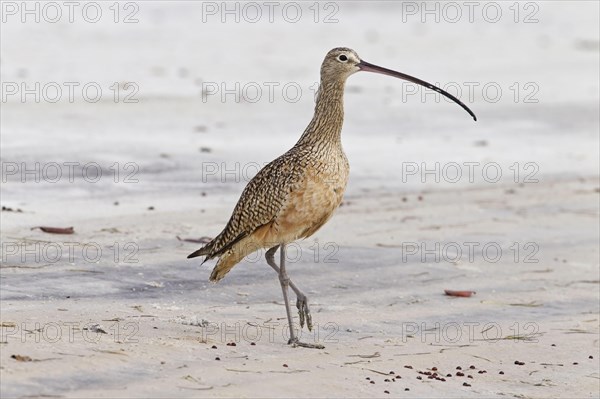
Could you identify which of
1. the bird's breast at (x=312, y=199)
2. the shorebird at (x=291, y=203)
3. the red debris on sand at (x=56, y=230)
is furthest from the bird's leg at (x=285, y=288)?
the red debris on sand at (x=56, y=230)

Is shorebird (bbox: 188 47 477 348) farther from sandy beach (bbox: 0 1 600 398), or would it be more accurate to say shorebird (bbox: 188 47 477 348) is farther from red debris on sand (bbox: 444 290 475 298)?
red debris on sand (bbox: 444 290 475 298)

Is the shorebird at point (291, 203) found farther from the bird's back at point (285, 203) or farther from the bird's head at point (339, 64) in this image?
the bird's head at point (339, 64)

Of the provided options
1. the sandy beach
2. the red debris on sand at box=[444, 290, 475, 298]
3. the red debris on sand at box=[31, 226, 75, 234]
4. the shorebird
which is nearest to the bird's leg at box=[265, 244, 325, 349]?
the shorebird

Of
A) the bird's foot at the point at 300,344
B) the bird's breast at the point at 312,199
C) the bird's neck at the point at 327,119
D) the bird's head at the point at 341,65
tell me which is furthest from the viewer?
the bird's head at the point at 341,65

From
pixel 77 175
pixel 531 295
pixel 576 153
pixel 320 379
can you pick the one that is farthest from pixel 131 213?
pixel 576 153

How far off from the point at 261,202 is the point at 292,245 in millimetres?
2186

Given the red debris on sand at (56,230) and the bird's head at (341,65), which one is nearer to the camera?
the bird's head at (341,65)

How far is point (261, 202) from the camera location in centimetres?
804

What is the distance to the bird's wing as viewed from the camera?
7980mm

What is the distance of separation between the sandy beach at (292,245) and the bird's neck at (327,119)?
3.66ft

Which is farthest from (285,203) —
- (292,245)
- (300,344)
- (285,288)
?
(292,245)

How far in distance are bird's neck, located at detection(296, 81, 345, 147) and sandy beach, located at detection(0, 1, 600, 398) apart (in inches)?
44.0

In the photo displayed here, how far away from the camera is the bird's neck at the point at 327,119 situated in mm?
8309

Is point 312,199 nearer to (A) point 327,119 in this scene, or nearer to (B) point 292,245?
(A) point 327,119
